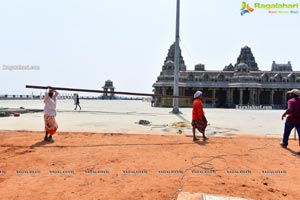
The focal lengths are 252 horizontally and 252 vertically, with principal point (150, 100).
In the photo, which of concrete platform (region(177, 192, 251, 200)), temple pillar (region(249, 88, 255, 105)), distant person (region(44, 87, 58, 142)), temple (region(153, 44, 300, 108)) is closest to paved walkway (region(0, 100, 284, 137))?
distant person (region(44, 87, 58, 142))

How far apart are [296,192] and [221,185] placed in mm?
1212

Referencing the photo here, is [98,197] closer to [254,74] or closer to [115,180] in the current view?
[115,180]

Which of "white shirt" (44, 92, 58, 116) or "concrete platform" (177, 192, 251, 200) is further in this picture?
"white shirt" (44, 92, 58, 116)

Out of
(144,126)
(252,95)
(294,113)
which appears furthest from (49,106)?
(252,95)

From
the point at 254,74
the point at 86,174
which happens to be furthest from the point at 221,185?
the point at 254,74

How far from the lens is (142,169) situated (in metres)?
5.07

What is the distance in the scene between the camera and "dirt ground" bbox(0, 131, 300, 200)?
13.1 feet

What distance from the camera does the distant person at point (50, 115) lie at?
7.89 m

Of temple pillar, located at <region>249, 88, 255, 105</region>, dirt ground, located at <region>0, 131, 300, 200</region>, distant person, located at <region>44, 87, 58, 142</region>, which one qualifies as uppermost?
temple pillar, located at <region>249, 88, 255, 105</region>

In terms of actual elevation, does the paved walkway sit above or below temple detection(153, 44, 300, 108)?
below

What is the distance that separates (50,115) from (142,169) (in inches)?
169

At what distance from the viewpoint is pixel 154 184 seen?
13.9 ft

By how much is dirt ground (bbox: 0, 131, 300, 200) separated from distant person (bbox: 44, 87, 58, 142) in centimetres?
39

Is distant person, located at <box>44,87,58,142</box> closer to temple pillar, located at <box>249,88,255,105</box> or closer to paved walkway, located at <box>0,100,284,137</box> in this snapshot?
paved walkway, located at <box>0,100,284,137</box>
